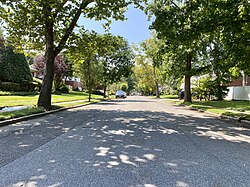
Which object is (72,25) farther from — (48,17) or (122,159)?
(122,159)

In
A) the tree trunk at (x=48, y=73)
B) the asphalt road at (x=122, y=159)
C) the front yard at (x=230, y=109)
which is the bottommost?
the asphalt road at (x=122, y=159)

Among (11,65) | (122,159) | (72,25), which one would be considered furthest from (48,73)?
(11,65)

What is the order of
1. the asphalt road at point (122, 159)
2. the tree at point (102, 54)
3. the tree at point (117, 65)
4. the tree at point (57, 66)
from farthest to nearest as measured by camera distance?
the tree at point (117, 65), the tree at point (57, 66), the tree at point (102, 54), the asphalt road at point (122, 159)

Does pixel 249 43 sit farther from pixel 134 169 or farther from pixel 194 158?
pixel 134 169

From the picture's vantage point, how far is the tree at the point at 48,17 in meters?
14.5

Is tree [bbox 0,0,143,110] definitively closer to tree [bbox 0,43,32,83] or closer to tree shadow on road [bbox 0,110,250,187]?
tree shadow on road [bbox 0,110,250,187]

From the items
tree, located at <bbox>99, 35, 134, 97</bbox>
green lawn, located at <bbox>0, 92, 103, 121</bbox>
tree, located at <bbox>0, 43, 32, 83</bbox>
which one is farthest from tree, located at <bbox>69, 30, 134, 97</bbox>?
tree, located at <bbox>0, 43, 32, 83</bbox>

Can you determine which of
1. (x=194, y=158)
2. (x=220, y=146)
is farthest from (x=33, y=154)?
(x=220, y=146)

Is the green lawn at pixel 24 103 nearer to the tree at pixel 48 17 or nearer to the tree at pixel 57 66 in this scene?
the tree at pixel 48 17

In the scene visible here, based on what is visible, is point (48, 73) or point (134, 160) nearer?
point (134, 160)

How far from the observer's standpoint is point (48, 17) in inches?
599

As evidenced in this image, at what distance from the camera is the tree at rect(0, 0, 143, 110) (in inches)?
569

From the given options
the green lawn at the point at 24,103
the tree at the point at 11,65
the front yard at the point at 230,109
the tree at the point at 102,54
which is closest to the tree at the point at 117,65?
the tree at the point at 102,54

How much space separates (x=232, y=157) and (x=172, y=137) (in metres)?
2.30
